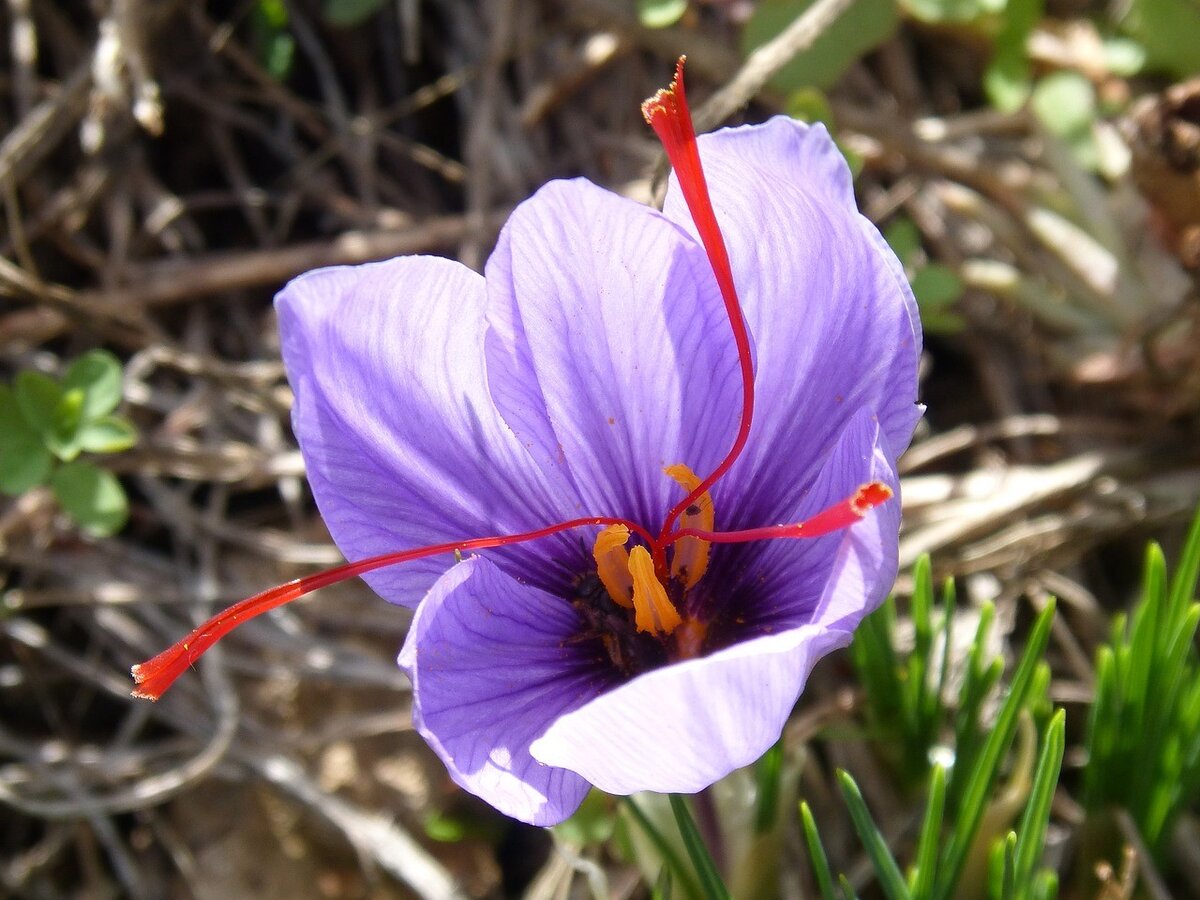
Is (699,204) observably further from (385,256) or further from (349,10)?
(349,10)

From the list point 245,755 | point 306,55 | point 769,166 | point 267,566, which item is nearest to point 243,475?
point 267,566

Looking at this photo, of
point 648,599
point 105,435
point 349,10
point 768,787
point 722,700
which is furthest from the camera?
point 349,10

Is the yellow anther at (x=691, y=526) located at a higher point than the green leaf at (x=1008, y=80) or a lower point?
lower

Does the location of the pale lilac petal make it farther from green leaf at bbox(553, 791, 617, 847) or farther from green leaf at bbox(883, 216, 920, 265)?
green leaf at bbox(883, 216, 920, 265)

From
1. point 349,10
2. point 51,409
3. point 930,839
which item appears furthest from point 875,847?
point 349,10

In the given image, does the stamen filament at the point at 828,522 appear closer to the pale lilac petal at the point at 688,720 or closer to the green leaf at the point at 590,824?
the pale lilac petal at the point at 688,720

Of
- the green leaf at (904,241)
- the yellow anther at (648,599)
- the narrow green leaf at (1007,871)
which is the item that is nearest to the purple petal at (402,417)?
the yellow anther at (648,599)
